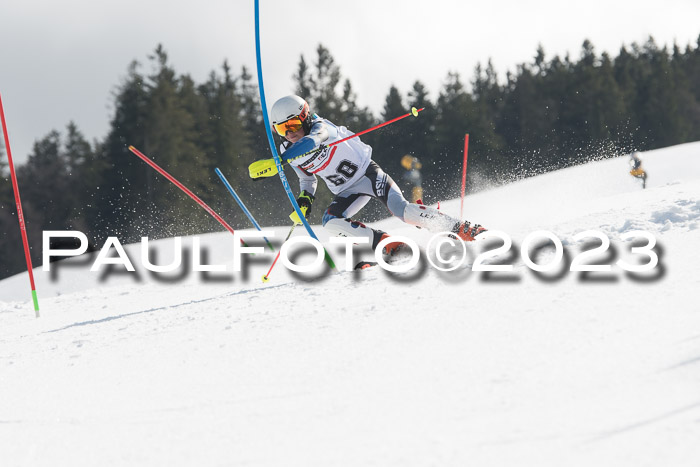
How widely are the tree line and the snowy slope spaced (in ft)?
77.9

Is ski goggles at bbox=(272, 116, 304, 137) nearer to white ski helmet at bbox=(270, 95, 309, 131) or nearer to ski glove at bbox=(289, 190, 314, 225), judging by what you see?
white ski helmet at bbox=(270, 95, 309, 131)

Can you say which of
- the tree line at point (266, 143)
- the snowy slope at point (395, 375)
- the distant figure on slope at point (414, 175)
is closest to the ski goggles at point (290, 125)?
the snowy slope at point (395, 375)

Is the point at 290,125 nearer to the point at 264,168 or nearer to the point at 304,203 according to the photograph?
the point at 264,168

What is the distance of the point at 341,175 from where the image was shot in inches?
207

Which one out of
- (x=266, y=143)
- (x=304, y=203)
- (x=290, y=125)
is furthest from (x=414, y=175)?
(x=266, y=143)

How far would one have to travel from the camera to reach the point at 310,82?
41500 mm

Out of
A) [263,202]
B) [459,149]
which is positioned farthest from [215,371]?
[459,149]

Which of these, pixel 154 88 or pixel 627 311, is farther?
pixel 154 88

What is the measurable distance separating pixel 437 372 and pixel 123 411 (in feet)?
4.07

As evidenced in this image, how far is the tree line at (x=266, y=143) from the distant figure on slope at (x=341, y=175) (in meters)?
22.0

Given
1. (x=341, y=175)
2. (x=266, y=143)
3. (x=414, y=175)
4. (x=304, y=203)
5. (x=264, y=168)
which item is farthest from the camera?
(x=266, y=143)

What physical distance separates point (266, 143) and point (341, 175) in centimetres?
3765

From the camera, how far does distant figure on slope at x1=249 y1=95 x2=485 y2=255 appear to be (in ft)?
16.2

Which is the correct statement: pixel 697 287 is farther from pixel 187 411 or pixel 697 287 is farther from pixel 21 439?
pixel 21 439
